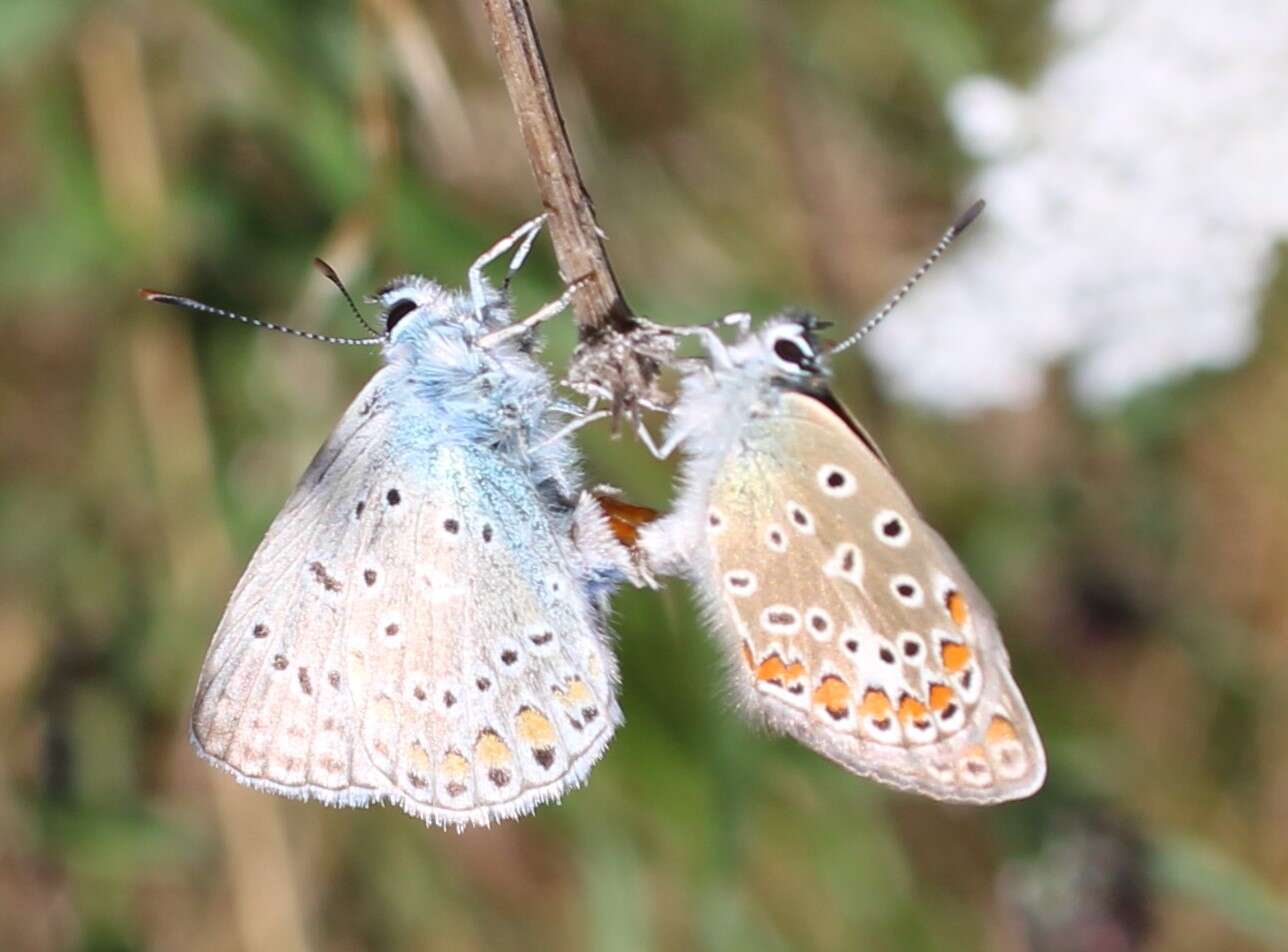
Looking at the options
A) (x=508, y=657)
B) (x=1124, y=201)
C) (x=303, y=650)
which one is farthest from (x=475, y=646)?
(x=1124, y=201)

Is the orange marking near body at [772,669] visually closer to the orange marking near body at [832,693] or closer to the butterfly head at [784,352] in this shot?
the orange marking near body at [832,693]

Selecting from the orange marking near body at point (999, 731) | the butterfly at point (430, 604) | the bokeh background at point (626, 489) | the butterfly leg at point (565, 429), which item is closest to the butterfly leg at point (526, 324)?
the butterfly at point (430, 604)

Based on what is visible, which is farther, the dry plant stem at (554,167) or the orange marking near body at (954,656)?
the orange marking near body at (954,656)

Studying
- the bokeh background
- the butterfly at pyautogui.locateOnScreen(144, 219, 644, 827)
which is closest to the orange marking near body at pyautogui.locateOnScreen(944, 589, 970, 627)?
the butterfly at pyautogui.locateOnScreen(144, 219, 644, 827)

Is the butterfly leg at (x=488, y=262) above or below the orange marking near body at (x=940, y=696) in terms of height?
above

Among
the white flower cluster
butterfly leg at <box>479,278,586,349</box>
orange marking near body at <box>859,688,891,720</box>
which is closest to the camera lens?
butterfly leg at <box>479,278,586,349</box>

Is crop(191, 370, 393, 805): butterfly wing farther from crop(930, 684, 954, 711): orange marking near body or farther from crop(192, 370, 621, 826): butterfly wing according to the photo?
crop(930, 684, 954, 711): orange marking near body

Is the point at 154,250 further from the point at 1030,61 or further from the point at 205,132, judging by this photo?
the point at 1030,61
